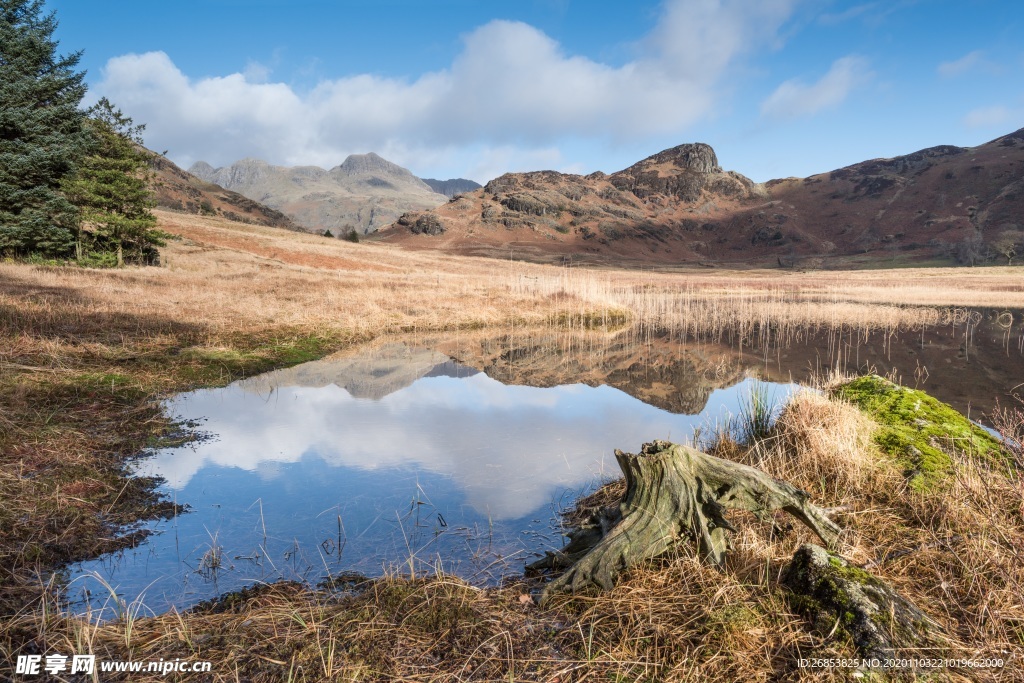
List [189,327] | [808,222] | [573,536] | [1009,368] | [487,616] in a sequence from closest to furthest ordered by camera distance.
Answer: [487,616] → [573,536] → [1009,368] → [189,327] → [808,222]

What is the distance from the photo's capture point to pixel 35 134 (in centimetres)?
2503

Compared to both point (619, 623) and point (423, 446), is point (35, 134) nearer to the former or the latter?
point (423, 446)

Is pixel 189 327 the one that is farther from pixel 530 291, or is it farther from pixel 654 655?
pixel 530 291

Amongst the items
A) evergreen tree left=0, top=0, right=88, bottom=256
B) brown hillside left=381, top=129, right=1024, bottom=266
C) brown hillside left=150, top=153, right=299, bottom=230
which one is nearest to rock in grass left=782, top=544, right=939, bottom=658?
evergreen tree left=0, top=0, right=88, bottom=256

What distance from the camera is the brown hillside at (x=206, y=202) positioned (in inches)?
3243

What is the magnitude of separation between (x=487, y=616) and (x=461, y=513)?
2082mm

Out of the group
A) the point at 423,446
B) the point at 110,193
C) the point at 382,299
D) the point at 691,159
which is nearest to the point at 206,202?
the point at 110,193

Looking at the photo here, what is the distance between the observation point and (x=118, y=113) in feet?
94.6

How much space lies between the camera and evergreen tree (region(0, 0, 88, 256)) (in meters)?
24.2

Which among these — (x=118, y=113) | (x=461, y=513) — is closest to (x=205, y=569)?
(x=461, y=513)

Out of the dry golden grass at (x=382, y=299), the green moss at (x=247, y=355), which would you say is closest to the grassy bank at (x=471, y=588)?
the green moss at (x=247, y=355)

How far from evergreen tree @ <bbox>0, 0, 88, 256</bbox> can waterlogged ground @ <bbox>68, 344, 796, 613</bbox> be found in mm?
22285

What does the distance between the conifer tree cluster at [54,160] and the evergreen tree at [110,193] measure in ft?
0.15

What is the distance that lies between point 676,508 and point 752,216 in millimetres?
142374
